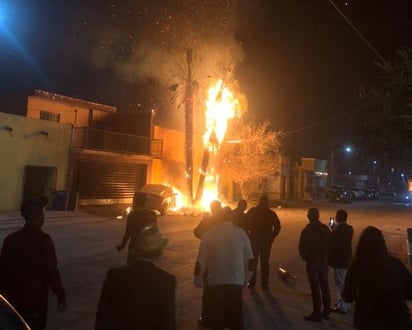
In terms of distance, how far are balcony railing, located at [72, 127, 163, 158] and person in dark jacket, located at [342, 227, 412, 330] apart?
2249cm

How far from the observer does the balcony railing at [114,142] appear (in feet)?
82.4

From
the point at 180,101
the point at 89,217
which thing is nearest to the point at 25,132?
the point at 89,217

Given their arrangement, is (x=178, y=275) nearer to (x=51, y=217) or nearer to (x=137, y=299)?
(x=137, y=299)

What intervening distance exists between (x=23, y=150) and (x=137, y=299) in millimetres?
20512

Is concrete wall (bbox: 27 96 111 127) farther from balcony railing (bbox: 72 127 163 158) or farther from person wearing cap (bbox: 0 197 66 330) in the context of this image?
person wearing cap (bbox: 0 197 66 330)

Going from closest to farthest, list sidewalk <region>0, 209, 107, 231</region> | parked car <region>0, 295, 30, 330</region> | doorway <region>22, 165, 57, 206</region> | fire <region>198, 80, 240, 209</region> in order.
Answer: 1. parked car <region>0, 295, 30, 330</region>
2. sidewalk <region>0, 209, 107, 231</region>
3. doorway <region>22, 165, 57, 206</region>
4. fire <region>198, 80, 240, 209</region>

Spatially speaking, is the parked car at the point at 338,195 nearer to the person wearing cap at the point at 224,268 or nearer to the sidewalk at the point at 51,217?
the sidewalk at the point at 51,217

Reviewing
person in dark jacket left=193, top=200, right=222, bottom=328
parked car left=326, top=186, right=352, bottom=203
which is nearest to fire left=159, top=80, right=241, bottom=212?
parked car left=326, top=186, right=352, bottom=203

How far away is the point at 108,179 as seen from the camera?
27250 mm

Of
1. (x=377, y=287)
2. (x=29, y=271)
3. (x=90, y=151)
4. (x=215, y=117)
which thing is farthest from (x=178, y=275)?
(x=215, y=117)

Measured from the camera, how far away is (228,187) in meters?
39.3

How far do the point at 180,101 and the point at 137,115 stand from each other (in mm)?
4425

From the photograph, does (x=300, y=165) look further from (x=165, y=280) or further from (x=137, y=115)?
(x=165, y=280)

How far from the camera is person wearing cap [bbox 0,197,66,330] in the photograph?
11.7ft
